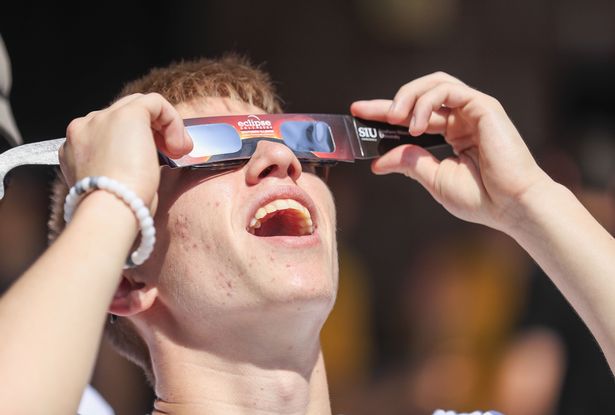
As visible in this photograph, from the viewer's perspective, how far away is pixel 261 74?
2.74 m

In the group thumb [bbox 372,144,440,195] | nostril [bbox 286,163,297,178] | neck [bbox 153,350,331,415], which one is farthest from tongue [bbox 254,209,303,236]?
neck [bbox 153,350,331,415]

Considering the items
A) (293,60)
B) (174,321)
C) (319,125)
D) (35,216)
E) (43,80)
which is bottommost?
(174,321)

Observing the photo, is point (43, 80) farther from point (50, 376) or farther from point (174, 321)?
point (50, 376)

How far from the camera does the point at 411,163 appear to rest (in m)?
2.62

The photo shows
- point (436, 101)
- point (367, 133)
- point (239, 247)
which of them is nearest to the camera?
point (239, 247)

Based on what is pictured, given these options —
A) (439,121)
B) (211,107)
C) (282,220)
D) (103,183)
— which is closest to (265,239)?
(282,220)

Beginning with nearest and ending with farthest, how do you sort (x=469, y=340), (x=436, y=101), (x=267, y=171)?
(x=267, y=171)
(x=436, y=101)
(x=469, y=340)

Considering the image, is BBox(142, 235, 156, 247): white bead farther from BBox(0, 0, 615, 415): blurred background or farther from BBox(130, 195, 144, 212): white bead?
BBox(0, 0, 615, 415): blurred background

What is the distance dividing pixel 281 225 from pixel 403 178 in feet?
11.7

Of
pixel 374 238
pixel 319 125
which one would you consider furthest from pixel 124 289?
pixel 374 238

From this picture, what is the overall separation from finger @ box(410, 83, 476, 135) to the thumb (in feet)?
0.53

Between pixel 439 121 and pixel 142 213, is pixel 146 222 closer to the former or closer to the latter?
pixel 142 213

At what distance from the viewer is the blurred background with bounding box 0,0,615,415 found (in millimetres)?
4473

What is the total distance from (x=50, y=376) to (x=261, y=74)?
136 centimetres
